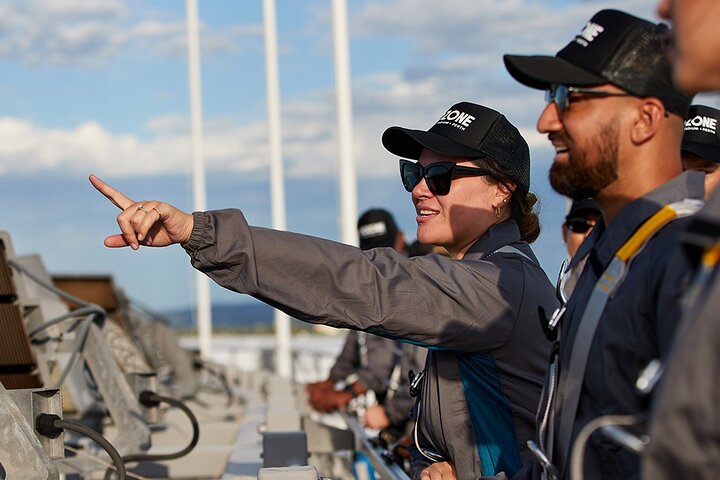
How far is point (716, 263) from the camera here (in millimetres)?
2098

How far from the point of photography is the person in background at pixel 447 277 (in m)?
3.50

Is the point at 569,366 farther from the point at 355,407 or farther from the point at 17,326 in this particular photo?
the point at 355,407

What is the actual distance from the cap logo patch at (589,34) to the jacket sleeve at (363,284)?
0.87 m

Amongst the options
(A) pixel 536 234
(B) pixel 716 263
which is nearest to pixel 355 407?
(A) pixel 536 234

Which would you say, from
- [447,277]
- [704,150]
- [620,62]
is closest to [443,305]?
[447,277]

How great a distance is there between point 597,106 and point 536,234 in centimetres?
173

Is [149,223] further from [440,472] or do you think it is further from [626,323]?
[440,472]

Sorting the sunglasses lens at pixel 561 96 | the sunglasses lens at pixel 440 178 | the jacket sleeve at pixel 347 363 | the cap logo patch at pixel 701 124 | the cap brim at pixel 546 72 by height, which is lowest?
the jacket sleeve at pixel 347 363

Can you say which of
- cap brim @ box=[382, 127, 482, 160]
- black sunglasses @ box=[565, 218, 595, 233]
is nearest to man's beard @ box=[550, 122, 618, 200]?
cap brim @ box=[382, 127, 482, 160]

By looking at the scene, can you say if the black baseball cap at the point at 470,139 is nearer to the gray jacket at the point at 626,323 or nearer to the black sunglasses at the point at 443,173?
the black sunglasses at the point at 443,173

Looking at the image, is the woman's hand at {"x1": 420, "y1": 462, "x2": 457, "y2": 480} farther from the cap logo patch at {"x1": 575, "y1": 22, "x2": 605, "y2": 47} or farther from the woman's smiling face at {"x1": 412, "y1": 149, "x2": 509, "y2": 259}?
the cap logo patch at {"x1": 575, "y1": 22, "x2": 605, "y2": 47}

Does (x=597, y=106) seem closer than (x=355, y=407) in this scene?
Yes

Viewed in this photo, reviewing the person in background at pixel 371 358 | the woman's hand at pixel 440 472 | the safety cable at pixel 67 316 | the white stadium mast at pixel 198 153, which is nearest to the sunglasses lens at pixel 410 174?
the woman's hand at pixel 440 472

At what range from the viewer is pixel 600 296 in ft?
9.58
